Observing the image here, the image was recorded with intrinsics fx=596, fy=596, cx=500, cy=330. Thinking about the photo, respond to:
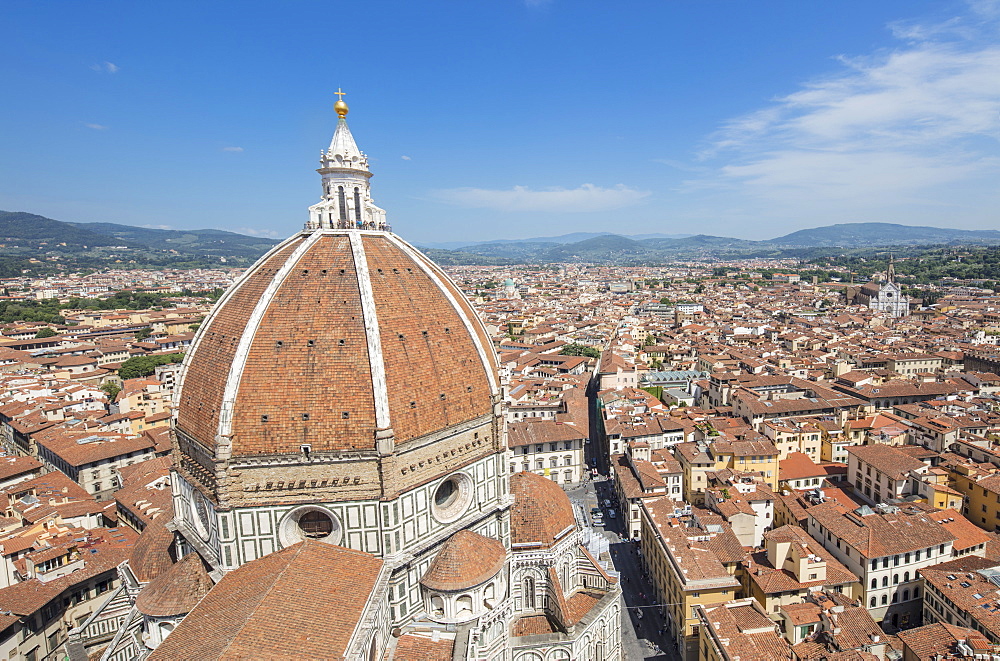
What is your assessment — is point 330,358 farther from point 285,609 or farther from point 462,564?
point 462,564

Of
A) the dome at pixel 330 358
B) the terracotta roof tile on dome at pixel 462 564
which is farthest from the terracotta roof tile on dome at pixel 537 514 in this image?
the dome at pixel 330 358

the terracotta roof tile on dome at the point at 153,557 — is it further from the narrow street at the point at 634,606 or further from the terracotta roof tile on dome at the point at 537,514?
the narrow street at the point at 634,606

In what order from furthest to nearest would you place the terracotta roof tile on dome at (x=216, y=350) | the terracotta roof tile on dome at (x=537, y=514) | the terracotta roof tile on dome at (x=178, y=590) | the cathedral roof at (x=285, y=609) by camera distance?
the terracotta roof tile on dome at (x=537, y=514) → the terracotta roof tile on dome at (x=216, y=350) → the terracotta roof tile on dome at (x=178, y=590) → the cathedral roof at (x=285, y=609)

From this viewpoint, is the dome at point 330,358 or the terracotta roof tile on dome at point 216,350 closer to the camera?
the dome at point 330,358

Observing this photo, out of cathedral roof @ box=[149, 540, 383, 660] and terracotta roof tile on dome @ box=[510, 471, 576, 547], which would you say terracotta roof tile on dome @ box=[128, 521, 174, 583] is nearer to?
cathedral roof @ box=[149, 540, 383, 660]

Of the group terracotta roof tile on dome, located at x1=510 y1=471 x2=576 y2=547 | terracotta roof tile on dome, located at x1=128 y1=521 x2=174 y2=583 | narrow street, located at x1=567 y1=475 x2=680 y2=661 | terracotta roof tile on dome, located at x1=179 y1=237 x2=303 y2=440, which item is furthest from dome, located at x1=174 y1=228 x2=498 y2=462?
narrow street, located at x1=567 y1=475 x2=680 y2=661

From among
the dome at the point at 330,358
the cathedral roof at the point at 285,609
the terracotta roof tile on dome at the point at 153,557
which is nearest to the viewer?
the cathedral roof at the point at 285,609

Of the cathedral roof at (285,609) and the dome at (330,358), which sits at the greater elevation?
the dome at (330,358)
